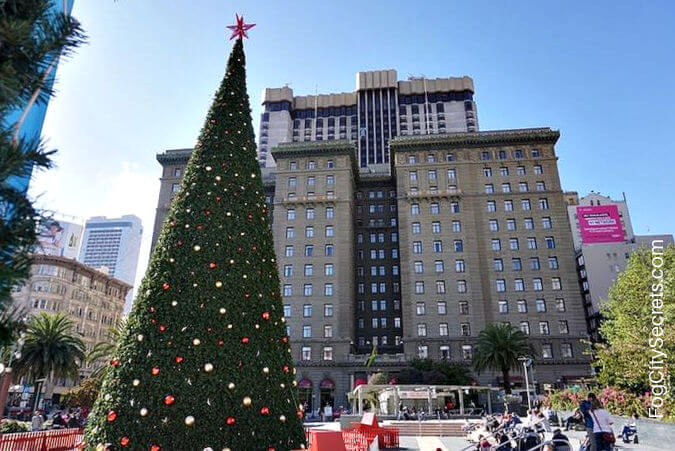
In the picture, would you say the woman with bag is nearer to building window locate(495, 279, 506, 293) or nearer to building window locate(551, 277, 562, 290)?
building window locate(495, 279, 506, 293)

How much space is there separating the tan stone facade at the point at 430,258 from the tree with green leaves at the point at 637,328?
56.9 feet

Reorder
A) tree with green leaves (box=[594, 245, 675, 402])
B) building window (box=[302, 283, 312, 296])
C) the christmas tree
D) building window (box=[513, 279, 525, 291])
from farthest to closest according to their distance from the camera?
building window (box=[302, 283, 312, 296]) < building window (box=[513, 279, 525, 291]) < tree with green leaves (box=[594, 245, 675, 402]) < the christmas tree

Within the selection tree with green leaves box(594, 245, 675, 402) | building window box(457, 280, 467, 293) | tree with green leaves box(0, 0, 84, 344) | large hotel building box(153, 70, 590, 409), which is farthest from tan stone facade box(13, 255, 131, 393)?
tree with green leaves box(0, 0, 84, 344)

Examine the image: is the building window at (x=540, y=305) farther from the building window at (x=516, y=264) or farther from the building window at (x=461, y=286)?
the building window at (x=461, y=286)

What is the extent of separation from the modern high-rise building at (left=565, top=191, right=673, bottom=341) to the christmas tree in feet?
229

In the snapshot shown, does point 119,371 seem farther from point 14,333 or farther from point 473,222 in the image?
point 473,222

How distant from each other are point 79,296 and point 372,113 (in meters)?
77.2

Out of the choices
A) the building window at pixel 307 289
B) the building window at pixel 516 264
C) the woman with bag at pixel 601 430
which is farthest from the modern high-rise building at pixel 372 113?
Result: the woman with bag at pixel 601 430

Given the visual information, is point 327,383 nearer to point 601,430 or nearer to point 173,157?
point 173,157

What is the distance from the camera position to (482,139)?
6462 centimetres


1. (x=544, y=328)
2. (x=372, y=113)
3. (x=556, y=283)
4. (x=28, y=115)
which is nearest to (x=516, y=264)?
(x=556, y=283)

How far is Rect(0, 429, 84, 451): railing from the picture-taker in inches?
555

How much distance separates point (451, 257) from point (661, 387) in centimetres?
3919

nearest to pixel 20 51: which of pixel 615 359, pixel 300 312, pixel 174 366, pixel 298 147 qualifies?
pixel 174 366
